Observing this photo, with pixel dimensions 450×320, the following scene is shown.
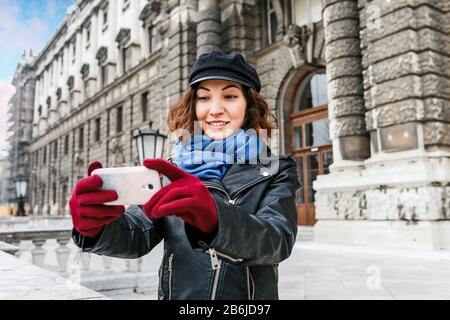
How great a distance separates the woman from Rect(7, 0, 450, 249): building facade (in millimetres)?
1076

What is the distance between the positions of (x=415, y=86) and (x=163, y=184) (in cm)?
731

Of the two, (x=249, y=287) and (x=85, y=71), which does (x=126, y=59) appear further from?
(x=249, y=287)

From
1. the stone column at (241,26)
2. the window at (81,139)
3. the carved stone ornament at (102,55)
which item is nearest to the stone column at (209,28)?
the stone column at (241,26)

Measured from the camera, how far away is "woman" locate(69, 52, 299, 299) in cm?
82

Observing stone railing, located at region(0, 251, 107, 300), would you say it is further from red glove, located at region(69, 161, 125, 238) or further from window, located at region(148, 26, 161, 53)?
window, located at region(148, 26, 161, 53)

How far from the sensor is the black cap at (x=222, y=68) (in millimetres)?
1224

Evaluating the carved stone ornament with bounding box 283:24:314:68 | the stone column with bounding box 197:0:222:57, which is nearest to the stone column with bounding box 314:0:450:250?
the carved stone ornament with bounding box 283:24:314:68

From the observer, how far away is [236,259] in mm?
902

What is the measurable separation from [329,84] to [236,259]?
8.31m

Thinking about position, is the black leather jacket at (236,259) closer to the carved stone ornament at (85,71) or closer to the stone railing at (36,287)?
the stone railing at (36,287)

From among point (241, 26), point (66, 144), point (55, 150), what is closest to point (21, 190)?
point (241, 26)

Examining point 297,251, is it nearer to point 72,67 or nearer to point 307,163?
point 307,163

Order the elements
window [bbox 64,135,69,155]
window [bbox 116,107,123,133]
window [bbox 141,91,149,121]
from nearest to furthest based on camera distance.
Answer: window [bbox 141,91,149,121], window [bbox 116,107,123,133], window [bbox 64,135,69,155]
